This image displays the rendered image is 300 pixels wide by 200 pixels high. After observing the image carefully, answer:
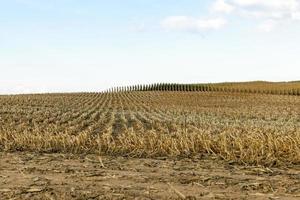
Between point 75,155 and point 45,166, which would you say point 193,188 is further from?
point 75,155

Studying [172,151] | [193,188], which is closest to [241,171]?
[193,188]

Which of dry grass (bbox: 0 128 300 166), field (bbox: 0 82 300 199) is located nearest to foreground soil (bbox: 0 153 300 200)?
field (bbox: 0 82 300 199)

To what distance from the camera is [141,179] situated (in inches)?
Answer: 352

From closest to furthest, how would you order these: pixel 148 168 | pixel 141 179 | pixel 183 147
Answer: pixel 141 179, pixel 148 168, pixel 183 147

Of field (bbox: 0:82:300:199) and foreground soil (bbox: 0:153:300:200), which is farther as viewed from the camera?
field (bbox: 0:82:300:199)

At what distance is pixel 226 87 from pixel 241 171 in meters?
93.7

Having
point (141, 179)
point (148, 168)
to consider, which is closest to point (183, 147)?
point (148, 168)

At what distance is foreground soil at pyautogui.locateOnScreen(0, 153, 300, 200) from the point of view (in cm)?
791

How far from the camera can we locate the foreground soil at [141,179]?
311 inches

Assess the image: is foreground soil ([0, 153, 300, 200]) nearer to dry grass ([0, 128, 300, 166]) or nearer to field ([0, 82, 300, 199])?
field ([0, 82, 300, 199])

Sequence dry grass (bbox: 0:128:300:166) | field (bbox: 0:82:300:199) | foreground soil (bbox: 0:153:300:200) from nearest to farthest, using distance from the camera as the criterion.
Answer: foreground soil (bbox: 0:153:300:200), field (bbox: 0:82:300:199), dry grass (bbox: 0:128:300:166)

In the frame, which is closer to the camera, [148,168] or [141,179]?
[141,179]

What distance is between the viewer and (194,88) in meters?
102

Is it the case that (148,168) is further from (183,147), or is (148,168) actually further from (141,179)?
(183,147)
